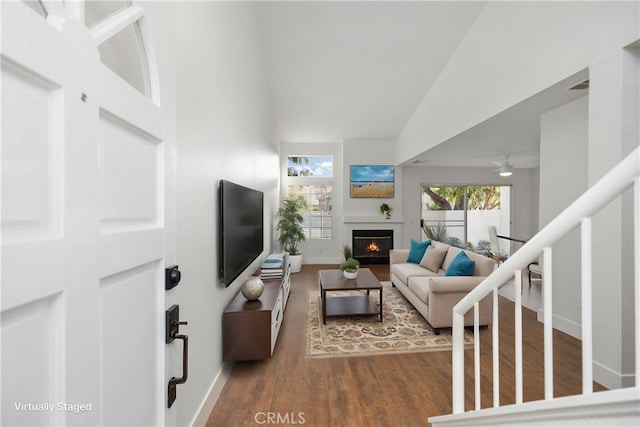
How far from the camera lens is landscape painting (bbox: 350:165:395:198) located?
617 cm

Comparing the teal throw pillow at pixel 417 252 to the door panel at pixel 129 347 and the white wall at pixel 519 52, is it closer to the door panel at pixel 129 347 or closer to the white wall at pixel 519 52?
the white wall at pixel 519 52

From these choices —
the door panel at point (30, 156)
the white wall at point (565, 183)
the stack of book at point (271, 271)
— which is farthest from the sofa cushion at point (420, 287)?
the door panel at point (30, 156)

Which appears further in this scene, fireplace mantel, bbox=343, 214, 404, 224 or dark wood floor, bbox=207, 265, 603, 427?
fireplace mantel, bbox=343, 214, 404, 224

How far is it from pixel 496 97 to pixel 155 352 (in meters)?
3.55

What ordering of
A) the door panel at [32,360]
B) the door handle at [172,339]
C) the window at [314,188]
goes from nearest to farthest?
the door panel at [32,360], the door handle at [172,339], the window at [314,188]

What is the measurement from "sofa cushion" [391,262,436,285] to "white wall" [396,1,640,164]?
1983 millimetres

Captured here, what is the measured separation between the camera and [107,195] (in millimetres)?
646

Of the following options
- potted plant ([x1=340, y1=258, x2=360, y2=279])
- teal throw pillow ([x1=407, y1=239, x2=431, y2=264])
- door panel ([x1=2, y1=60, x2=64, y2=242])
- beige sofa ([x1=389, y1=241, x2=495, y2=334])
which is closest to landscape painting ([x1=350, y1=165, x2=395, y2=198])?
teal throw pillow ([x1=407, y1=239, x2=431, y2=264])

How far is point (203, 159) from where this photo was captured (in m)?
1.58

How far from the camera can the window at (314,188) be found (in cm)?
630

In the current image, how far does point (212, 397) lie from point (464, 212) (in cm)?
691

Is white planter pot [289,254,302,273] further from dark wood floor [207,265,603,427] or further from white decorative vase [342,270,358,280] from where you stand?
dark wood floor [207,265,603,427]

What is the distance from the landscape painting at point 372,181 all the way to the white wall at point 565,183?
3.38 m

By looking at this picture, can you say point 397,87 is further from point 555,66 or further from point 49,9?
point 49,9
